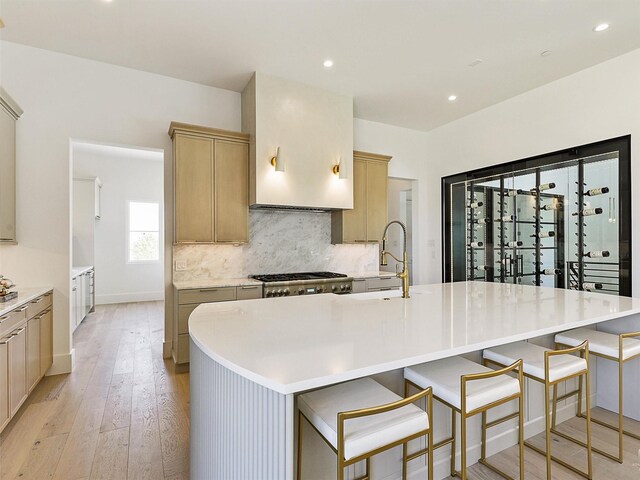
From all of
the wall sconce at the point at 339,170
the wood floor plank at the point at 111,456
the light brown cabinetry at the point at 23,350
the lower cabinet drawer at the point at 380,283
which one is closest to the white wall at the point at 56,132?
the light brown cabinetry at the point at 23,350

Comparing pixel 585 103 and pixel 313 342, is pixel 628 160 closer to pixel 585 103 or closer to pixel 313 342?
pixel 585 103

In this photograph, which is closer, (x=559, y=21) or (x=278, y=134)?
(x=559, y=21)

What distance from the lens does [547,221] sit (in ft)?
13.4

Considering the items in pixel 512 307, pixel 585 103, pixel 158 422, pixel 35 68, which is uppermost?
pixel 35 68

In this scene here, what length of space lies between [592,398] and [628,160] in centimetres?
232

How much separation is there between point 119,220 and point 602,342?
8.14 metres

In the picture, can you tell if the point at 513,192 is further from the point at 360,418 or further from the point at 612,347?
the point at 360,418

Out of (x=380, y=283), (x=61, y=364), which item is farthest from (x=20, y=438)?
(x=380, y=283)

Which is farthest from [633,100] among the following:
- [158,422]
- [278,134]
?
[158,422]

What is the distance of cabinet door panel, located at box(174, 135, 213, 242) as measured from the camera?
3.60m

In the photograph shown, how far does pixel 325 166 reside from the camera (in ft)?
13.7

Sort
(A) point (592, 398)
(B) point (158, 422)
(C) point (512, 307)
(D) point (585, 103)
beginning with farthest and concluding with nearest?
1. (D) point (585, 103)
2. (A) point (592, 398)
3. (B) point (158, 422)
4. (C) point (512, 307)

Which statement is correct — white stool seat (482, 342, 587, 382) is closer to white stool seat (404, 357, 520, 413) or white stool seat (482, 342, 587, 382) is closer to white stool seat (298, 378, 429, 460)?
white stool seat (404, 357, 520, 413)

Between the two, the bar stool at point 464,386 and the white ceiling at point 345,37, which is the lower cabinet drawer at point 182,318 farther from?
the white ceiling at point 345,37
